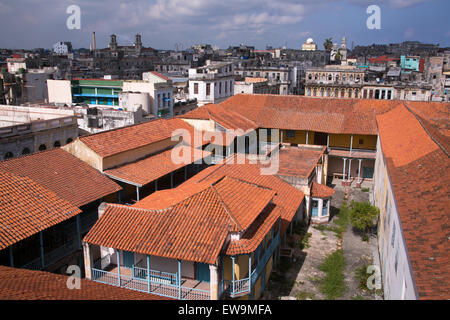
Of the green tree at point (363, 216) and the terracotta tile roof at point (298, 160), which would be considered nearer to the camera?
the green tree at point (363, 216)

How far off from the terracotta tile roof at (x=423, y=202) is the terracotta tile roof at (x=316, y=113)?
11273 millimetres

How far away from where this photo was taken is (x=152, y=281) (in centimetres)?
1531

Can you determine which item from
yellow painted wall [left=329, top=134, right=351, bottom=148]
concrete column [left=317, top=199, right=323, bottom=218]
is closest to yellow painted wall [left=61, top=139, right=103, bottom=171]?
concrete column [left=317, top=199, right=323, bottom=218]

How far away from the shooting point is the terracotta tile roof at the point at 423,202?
9.88 metres

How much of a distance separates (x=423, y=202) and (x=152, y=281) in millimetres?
9656

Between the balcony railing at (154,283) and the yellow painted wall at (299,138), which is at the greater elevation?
the yellow painted wall at (299,138)

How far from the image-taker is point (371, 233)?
24438 mm

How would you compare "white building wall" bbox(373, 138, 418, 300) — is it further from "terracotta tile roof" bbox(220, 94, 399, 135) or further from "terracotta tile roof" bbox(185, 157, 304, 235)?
"terracotta tile roof" bbox(220, 94, 399, 135)

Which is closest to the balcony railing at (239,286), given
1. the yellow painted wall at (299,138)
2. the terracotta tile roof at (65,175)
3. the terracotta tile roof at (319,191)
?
the terracotta tile roof at (65,175)

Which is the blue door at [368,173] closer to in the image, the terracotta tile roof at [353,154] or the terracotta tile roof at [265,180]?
the terracotta tile roof at [353,154]

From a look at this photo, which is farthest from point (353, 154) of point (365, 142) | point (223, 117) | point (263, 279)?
point (263, 279)

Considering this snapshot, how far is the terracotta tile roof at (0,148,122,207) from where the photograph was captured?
699 inches

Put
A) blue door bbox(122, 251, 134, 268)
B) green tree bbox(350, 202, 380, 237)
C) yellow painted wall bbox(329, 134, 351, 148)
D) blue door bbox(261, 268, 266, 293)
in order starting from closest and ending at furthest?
blue door bbox(122, 251, 134, 268) < blue door bbox(261, 268, 266, 293) < green tree bbox(350, 202, 380, 237) < yellow painted wall bbox(329, 134, 351, 148)

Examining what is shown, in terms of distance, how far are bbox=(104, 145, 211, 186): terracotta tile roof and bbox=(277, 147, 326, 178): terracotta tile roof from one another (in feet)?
16.7
